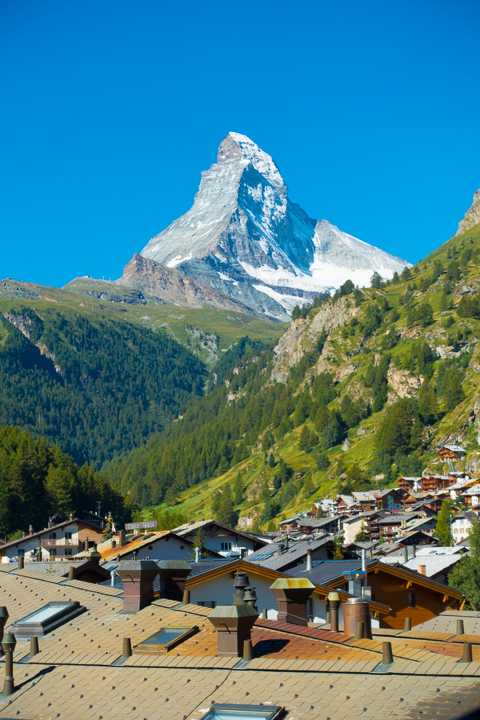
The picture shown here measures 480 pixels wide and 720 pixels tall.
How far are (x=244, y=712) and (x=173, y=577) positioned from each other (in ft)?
31.8

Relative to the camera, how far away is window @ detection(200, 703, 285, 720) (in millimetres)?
14328

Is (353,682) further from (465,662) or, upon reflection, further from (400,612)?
(400,612)

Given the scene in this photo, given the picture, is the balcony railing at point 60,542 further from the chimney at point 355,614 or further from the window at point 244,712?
the window at point 244,712

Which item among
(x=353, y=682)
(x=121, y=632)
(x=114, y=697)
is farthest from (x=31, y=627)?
(x=353, y=682)

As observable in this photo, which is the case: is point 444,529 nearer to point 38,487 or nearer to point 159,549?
point 38,487

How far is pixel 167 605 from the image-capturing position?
2091 centimetres

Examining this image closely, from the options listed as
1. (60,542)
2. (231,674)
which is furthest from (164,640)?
(60,542)

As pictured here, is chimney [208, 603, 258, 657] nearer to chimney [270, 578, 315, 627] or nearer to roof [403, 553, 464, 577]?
chimney [270, 578, 315, 627]

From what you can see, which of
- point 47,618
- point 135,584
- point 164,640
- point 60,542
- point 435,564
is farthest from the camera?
point 60,542

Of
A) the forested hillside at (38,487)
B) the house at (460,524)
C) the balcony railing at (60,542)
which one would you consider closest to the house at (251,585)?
the balcony railing at (60,542)

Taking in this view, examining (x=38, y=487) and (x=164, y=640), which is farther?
(x=38, y=487)

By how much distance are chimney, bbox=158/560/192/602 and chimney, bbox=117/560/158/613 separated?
2.63 metres

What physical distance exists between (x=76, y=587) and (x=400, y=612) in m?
23.5

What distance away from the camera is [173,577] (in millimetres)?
24016
